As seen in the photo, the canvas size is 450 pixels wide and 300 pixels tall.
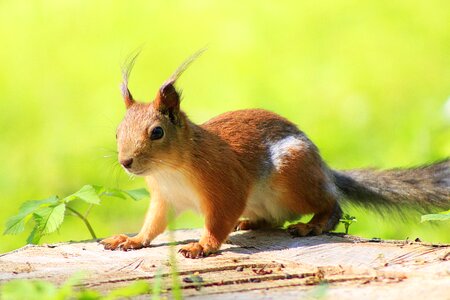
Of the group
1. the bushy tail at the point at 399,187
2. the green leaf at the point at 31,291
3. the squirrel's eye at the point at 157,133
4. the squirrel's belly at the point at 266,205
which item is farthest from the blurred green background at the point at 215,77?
the green leaf at the point at 31,291

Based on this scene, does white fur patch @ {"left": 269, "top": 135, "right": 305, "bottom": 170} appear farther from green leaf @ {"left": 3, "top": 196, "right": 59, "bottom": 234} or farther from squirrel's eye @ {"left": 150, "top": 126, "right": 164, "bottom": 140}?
green leaf @ {"left": 3, "top": 196, "right": 59, "bottom": 234}

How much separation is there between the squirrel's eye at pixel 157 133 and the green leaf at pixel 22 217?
412 mm

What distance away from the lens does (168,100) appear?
299 cm

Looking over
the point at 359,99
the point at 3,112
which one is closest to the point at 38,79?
the point at 3,112

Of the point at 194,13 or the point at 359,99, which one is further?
the point at 194,13

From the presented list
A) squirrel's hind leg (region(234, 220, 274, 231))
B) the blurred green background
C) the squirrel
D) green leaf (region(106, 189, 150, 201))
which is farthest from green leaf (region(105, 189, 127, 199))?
the blurred green background

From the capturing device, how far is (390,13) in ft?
20.4

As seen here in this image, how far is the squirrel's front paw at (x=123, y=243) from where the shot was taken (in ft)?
9.68

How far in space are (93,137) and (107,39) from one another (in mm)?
1123

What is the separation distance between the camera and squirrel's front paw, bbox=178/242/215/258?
2.77 meters

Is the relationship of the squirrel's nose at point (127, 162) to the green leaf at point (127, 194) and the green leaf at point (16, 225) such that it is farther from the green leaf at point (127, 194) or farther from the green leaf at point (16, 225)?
the green leaf at point (16, 225)

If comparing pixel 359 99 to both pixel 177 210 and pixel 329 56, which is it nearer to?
pixel 329 56

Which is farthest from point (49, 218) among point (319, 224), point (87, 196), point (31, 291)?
point (31, 291)

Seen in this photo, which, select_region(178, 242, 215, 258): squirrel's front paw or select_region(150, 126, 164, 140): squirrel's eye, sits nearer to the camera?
select_region(178, 242, 215, 258): squirrel's front paw
